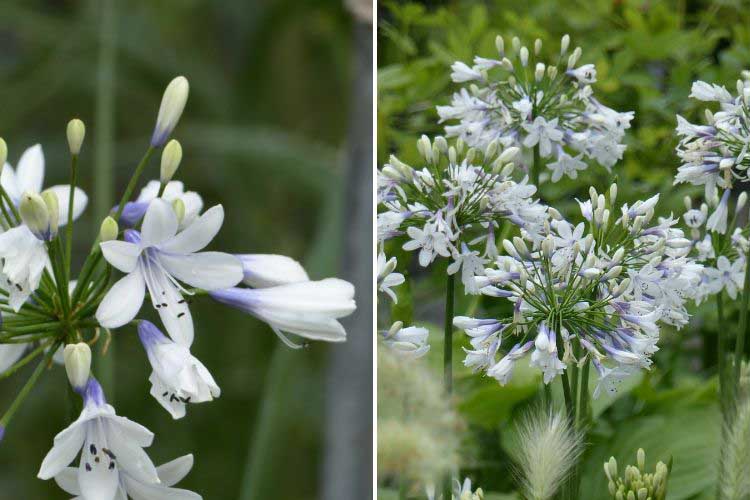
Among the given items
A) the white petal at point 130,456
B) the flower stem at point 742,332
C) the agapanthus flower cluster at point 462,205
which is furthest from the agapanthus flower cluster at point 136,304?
the flower stem at point 742,332

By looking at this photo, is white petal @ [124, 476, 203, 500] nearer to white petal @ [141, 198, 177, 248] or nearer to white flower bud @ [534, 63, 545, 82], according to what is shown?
white petal @ [141, 198, 177, 248]

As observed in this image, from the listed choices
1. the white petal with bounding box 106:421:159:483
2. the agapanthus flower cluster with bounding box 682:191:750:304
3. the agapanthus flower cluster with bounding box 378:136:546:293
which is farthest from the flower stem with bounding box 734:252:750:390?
the white petal with bounding box 106:421:159:483

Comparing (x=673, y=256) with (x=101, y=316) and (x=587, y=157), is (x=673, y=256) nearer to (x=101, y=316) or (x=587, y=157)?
(x=587, y=157)

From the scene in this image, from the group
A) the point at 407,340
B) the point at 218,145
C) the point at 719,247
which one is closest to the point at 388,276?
the point at 407,340

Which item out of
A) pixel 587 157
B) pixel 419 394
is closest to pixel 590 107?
pixel 587 157

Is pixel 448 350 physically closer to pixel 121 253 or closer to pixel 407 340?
pixel 407 340

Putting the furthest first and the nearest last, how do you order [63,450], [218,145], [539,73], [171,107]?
[218,145]
[539,73]
[171,107]
[63,450]

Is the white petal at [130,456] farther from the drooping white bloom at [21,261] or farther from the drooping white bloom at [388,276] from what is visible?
the drooping white bloom at [388,276]
